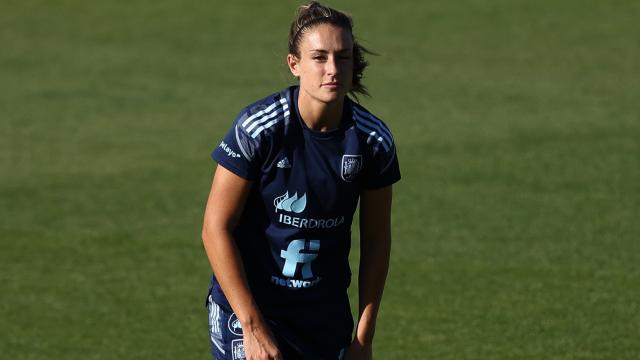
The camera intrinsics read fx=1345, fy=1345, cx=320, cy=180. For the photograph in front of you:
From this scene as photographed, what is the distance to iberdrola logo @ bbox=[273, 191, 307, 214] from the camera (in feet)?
16.8

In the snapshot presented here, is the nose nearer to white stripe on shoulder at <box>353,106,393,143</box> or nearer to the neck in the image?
the neck

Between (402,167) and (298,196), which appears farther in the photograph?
(402,167)

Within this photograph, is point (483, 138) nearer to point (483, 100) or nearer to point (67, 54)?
point (483, 100)

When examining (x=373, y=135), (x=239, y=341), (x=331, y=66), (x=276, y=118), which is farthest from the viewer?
(x=239, y=341)

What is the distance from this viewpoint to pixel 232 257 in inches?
197

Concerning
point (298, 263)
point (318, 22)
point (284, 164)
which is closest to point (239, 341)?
point (298, 263)

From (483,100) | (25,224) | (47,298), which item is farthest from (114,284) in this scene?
(483,100)

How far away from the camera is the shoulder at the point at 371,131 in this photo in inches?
204

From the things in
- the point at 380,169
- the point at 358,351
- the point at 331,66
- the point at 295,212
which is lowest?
the point at 358,351

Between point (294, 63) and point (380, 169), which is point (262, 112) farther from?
point (380, 169)

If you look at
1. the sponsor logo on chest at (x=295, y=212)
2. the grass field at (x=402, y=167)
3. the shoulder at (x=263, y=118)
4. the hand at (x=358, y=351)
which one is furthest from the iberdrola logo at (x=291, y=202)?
the grass field at (x=402, y=167)

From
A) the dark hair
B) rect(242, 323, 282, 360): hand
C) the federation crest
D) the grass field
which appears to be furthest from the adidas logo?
the grass field

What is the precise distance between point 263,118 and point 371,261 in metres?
0.74

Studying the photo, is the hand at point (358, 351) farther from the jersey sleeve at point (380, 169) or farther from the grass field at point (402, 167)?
the grass field at point (402, 167)
